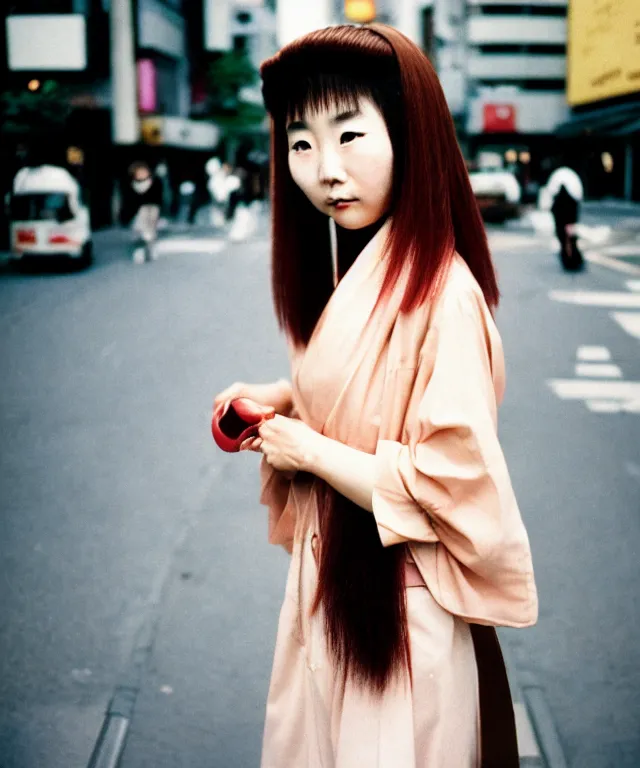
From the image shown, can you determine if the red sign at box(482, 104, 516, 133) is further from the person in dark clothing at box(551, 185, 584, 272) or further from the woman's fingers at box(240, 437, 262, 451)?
the woman's fingers at box(240, 437, 262, 451)

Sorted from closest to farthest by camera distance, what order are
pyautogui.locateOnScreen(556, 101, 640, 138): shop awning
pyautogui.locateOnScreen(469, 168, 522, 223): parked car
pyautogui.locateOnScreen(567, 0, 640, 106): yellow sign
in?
pyautogui.locateOnScreen(567, 0, 640, 106): yellow sign < pyautogui.locateOnScreen(469, 168, 522, 223): parked car < pyautogui.locateOnScreen(556, 101, 640, 138): shop awning

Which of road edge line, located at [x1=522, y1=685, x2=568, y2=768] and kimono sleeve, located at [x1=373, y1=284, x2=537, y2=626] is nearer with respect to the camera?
kimono sleeve, located at [x1=373, y1=284, x2=537, y2=626]

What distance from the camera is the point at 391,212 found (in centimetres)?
160

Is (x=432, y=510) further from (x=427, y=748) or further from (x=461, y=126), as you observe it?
(x=461, y=126)

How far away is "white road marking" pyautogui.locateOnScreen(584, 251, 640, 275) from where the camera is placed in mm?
15820

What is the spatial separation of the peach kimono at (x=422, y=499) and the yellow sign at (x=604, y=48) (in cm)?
188

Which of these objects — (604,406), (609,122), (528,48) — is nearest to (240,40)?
(528,48)

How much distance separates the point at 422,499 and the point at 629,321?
9.68 meters

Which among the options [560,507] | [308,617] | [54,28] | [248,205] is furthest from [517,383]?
[54,28]

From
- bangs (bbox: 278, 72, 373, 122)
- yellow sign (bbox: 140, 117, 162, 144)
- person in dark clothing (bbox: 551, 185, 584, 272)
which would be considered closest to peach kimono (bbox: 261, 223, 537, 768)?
bangs (bbox: 278, 72, 373, 122)

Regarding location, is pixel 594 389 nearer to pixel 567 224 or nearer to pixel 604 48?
pixel 604 48

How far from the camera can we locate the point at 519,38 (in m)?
66.9

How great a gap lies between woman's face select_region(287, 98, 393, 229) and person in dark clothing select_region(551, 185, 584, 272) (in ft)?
45.5

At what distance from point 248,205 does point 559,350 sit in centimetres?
1675
